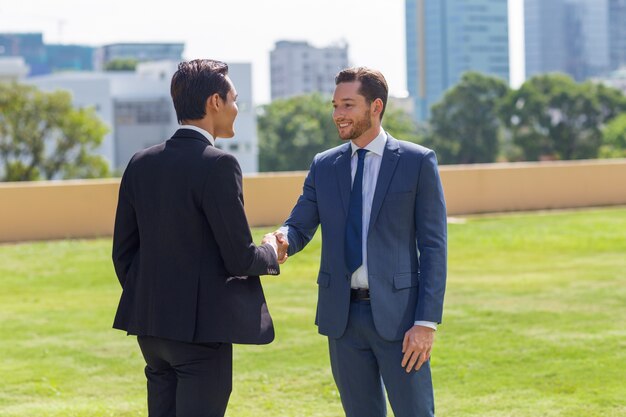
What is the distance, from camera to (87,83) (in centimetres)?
10881

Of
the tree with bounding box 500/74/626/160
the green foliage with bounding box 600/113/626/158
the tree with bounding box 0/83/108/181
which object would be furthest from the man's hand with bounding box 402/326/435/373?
the tree with bounding box 500/74/626/160

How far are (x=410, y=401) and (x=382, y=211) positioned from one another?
0.65 meters

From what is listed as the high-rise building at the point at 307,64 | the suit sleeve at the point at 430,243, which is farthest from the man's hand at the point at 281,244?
the high-rise building at the point at 307,64

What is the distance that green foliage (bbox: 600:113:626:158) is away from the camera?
7738 centimetres

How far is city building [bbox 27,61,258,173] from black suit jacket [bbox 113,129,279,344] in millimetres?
101297

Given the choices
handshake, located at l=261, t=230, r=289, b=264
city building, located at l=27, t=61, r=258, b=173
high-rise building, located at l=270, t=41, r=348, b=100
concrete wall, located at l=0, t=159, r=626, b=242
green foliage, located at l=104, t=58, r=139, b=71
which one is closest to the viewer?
handshake, located at l=261, t=230, r=289, b=264

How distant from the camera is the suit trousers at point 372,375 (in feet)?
13.2

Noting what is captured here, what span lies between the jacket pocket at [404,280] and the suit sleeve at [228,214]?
1.71ft

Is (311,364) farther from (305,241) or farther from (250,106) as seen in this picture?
(250,106)

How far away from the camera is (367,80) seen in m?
4.05

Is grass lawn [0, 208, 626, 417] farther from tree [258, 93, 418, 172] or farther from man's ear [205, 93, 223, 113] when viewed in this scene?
tree [258, 93, 418, 172]

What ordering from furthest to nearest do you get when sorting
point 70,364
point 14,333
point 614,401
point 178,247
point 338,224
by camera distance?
point 14,333, point 70,364, point 614,401, point 338,224, point 178,247

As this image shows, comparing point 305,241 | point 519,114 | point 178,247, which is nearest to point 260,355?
point 305,241

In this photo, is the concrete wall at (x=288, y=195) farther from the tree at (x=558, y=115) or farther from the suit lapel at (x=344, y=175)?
the tree at (x=558, y=115)
